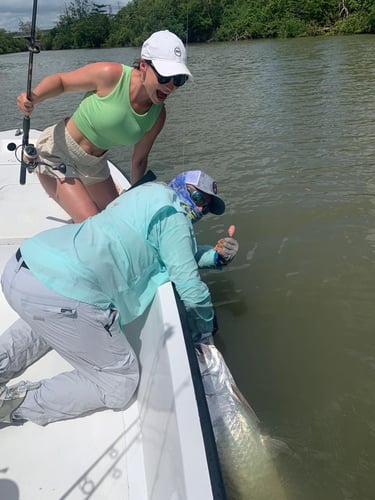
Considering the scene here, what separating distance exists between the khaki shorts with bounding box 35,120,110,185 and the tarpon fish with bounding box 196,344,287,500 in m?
1.80

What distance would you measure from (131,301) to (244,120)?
8649 mm

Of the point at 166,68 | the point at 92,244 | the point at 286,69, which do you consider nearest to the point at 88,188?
the point at 166,68

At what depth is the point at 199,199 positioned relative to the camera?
9.21ft

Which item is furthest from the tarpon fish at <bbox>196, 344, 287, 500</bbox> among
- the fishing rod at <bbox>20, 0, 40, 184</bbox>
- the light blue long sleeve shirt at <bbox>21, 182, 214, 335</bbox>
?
the fishing rod at <bbox>20, 0, 40, 184</bbox>

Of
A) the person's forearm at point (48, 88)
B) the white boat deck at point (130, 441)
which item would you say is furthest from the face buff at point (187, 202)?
the person's forearm at point (48, 88)

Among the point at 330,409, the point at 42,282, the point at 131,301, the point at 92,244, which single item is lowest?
the point at 330,409

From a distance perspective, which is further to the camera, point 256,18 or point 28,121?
point 256,18

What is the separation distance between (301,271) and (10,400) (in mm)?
3040

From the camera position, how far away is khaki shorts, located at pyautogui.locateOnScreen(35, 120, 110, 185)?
12.3 feet

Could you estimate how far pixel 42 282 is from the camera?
2.42 meters

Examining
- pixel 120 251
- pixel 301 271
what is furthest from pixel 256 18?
pixel 120 251

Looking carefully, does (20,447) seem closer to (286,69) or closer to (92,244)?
(92,244)

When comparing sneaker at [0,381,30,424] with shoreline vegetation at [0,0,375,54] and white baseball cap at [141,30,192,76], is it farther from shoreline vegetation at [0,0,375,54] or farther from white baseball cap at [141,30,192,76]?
shoreline vegetation at [0,0,375,54]

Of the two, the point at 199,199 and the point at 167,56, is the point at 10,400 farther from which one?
the point at 167,56
